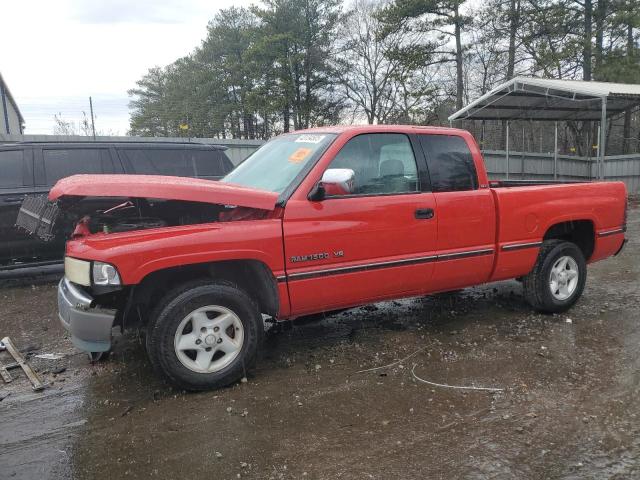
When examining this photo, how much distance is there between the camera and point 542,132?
2742cm

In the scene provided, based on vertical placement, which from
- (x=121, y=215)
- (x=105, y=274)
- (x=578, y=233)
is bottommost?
(x=578, y=233)

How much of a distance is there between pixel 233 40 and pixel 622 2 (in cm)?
2488

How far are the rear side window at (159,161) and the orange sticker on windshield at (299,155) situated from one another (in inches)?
158

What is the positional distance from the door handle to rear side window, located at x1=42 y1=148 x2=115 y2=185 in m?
4.94

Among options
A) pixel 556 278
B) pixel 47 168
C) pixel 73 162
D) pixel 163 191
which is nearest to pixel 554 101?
pixel 556 278

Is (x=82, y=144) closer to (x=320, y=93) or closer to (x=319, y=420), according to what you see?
(x=319, y=420)

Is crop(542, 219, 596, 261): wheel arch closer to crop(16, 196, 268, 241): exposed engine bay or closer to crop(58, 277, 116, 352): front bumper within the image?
crop(16, 196, 268, 241): exposed engine bay

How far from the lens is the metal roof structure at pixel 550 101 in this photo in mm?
13973

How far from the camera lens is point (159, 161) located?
768 cm

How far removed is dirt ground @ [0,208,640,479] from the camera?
275 centimetres

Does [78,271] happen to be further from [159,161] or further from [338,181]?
[159,161]

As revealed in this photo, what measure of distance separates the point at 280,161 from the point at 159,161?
3968 mm

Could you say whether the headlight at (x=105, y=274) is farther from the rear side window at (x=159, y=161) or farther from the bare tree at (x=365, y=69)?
the bare tree at (x=365, y=69)

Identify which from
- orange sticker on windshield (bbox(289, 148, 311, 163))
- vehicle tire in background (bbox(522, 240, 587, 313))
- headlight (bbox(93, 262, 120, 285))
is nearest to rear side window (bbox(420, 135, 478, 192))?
orange sticker on windshield (bbox(289, 148, 311, 163))
